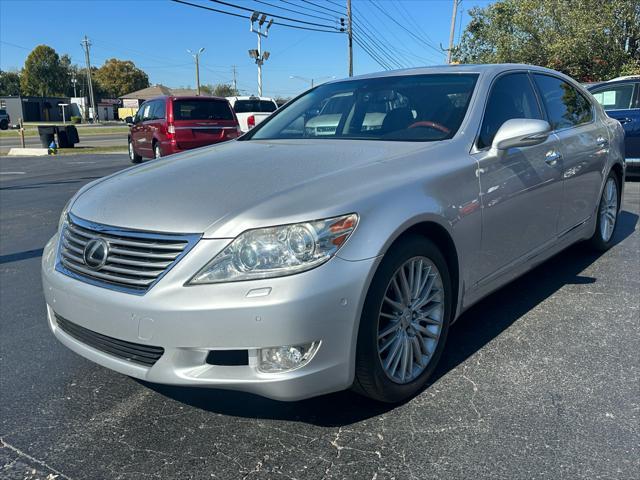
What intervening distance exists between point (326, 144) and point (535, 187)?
1344mm

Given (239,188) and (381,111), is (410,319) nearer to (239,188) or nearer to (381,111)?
(239,188)

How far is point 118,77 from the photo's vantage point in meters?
107

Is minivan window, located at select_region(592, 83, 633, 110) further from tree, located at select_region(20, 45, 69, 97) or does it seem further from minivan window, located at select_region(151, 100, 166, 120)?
tree, located at select_region(20, 45, 69, 97)

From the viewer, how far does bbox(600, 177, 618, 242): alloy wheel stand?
5.10 metres

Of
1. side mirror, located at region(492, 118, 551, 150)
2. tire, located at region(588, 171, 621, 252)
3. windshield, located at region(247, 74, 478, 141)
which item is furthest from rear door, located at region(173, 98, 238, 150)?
side mirror, located at region(492, 118, 551, 150)

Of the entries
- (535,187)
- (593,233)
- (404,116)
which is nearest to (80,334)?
(404,116)

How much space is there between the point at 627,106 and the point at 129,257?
935cm

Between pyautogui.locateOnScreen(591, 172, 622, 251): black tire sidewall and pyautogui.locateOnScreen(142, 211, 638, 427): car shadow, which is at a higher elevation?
pyautogui.locateOnScreen(591, 172, 622, 251): black tire sidewall

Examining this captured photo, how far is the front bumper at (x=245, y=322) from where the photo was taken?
87.7 inches

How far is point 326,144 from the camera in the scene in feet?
11.3

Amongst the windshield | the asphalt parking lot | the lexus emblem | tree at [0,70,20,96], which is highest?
tree at [0,70,20,96]

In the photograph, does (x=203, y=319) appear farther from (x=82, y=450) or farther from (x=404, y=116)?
(x=404, y=116)

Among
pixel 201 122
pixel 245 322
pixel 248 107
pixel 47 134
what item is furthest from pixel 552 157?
pixel 47 134

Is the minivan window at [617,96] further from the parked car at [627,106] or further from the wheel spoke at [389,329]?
the wheel spoke at [389,329]
